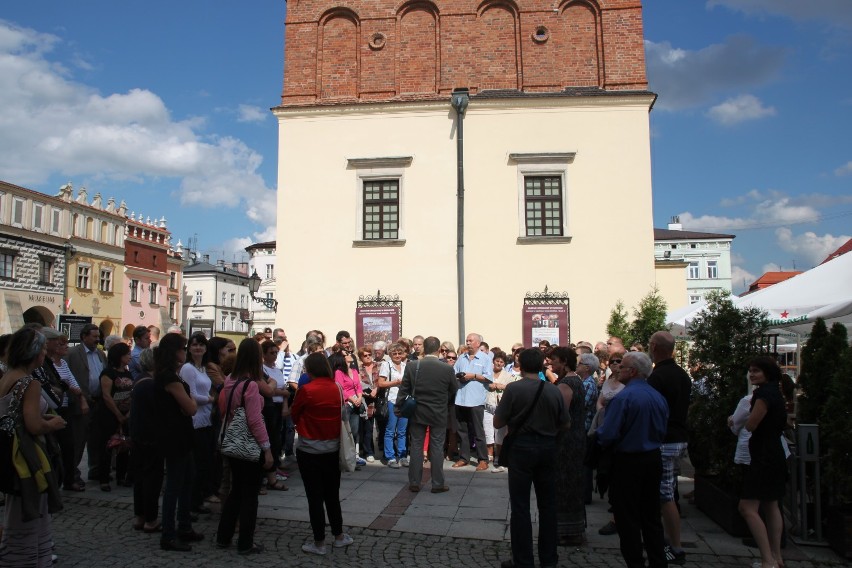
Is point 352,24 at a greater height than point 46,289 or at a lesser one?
greater

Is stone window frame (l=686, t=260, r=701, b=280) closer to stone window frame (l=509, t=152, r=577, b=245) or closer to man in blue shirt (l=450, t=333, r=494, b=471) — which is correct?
stone window frame (l=509, t=152, r=577, b=245)

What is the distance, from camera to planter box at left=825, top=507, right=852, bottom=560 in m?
6.23

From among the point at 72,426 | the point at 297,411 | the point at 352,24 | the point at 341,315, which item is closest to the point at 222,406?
the point at 297,411

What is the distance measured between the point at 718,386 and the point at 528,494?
3.20 m

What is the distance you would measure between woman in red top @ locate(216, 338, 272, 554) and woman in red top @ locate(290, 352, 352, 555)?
359 millimetres

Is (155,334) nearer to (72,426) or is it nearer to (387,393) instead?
(72,426)

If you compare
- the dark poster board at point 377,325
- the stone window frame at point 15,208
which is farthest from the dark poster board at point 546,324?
the stone window frame at point 15,208

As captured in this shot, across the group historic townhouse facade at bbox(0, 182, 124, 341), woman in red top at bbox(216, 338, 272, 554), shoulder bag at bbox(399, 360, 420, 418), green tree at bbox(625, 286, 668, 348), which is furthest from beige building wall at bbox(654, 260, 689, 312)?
historic townhouse facade at bbox(0, 182, 124, 341)

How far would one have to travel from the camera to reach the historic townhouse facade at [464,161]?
18500mm

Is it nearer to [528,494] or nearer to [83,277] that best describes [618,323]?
[528,494]

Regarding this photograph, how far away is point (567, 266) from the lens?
1845cm

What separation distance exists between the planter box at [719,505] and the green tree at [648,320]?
8410mm

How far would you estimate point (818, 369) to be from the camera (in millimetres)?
7293

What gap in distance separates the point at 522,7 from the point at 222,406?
55.6ft
